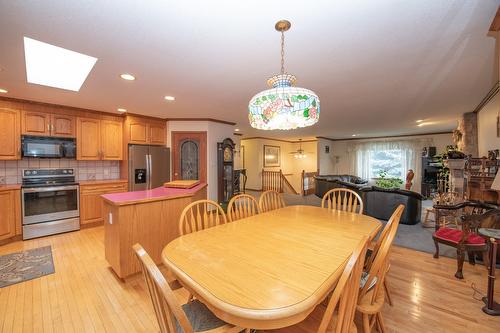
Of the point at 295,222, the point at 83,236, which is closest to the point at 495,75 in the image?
the point at 295,222

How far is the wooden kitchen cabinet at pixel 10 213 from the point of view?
316cm

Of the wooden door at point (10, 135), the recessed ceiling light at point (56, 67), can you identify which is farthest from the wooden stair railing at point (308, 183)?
the wooden door at point (10, 135)

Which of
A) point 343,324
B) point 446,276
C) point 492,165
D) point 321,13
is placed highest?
point 321,13

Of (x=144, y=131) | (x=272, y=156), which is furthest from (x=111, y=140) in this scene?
(x=272, y=156)

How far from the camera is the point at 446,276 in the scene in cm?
240

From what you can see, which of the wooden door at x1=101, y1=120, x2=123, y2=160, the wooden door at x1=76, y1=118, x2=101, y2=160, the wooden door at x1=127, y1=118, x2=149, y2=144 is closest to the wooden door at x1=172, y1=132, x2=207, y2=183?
the wooden door at x1=127, y1=118, x2=149, y2=144

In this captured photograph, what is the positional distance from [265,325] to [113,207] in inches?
84.8

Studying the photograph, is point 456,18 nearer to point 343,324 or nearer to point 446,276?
point 343,324

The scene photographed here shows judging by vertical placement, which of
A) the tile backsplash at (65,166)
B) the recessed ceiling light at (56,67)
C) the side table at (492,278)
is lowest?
the side table at (492,278)

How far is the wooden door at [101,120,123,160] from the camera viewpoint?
430 cm

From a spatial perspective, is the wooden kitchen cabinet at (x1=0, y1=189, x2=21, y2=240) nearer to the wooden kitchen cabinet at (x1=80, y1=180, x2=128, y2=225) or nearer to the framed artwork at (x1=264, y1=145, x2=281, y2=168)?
the wooden kitchen cabinet at (x1=80, y1=180, x2=128, y2=225)

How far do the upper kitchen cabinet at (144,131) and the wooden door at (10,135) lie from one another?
1543mm

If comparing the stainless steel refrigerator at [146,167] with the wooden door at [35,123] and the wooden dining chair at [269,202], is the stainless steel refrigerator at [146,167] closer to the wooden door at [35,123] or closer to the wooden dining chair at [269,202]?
the wooden door at [35,123]

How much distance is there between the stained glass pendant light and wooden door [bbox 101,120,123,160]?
4020mm
